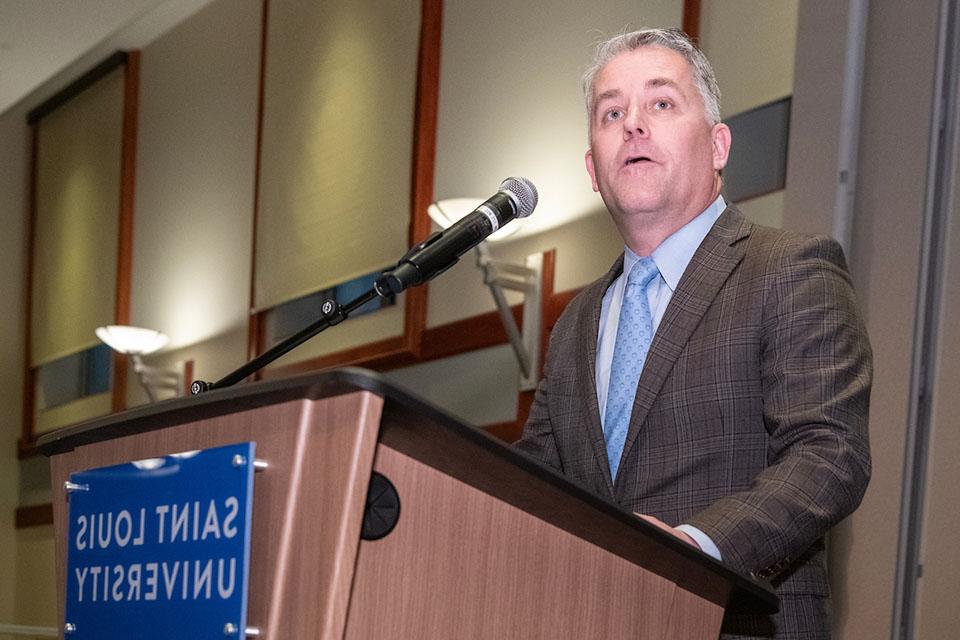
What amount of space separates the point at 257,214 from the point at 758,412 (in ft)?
21.0

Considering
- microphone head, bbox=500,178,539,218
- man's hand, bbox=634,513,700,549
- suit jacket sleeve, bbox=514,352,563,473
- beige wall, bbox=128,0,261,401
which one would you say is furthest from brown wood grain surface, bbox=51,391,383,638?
beige wall, bbox=128,0,261,401

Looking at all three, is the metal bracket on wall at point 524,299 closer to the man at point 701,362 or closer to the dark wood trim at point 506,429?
the dark wood trim at point 506,429

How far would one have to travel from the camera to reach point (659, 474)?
76.0 inches

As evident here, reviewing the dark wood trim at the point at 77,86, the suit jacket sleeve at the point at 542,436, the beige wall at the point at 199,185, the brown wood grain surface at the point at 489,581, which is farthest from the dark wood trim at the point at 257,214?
the brown wood grain surface at the point at 489,581

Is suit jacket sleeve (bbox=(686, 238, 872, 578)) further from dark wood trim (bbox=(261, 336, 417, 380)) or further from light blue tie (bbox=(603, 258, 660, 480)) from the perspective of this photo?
dark wood trim (bbox=(261, 336, 417, 380))

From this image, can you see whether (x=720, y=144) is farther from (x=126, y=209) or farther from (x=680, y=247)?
(x=126, y=209)

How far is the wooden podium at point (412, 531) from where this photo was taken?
122cm

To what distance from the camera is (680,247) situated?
86.7 inches

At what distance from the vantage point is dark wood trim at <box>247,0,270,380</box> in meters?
7.82

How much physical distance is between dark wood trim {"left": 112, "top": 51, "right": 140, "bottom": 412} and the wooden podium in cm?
781

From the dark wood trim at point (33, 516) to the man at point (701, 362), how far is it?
26.2 ft

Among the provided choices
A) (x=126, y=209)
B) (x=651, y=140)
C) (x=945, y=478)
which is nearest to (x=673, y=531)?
(x=651, y=140)

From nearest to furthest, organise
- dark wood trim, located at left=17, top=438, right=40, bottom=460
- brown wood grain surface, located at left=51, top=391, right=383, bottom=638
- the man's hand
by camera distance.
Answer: brown wood grain surface, located at left=51, top=391, right=383, bottom=638 → the man's hand → dark wood trim, located at left=17, top=438, right=40, bottom=460

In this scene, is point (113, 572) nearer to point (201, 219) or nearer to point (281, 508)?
point (281, 508)
